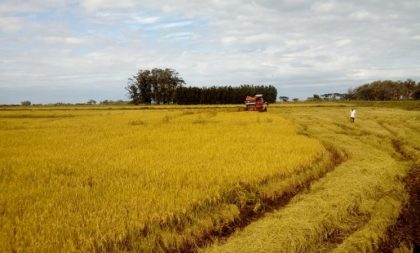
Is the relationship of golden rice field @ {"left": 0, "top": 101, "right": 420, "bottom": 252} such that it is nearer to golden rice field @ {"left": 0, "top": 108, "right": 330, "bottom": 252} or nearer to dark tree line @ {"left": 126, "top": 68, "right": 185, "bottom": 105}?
golden rice field @ {"left": 0, "top": 108, "right": 330, "bottom": 252}

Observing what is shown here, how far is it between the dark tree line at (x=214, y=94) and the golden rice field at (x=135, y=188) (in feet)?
253

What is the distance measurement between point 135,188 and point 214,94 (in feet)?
284

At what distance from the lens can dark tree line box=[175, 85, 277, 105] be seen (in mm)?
93312

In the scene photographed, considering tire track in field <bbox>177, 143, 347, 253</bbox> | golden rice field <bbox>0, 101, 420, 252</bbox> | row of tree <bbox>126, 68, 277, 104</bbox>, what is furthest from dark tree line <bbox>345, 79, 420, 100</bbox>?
tire track in field <bbox>177, 143, 347, 253</bbox>

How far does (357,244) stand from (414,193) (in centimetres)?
411

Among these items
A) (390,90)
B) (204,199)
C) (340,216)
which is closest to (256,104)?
(204,199)

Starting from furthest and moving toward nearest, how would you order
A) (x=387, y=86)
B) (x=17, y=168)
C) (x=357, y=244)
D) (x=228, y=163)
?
(x=387, y=86), (x=228, y=163), (x=17, y=168), (x=357, y=244)

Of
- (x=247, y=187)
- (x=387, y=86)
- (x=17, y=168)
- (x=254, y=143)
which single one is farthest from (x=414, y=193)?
(x=387, y=86)

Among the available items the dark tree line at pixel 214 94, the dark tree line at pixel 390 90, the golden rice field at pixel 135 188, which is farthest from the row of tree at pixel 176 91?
the golden rice field at pixel 135 188

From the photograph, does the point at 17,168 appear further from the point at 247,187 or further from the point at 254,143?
the point at 254,143

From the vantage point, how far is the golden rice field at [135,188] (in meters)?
6.48

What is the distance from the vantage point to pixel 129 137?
1866cm

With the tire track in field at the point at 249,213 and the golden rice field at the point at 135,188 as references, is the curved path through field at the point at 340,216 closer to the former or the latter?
the tire track in field at the point at 249,213

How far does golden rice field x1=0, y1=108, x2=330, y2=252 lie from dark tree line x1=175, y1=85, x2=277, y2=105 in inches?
3036
